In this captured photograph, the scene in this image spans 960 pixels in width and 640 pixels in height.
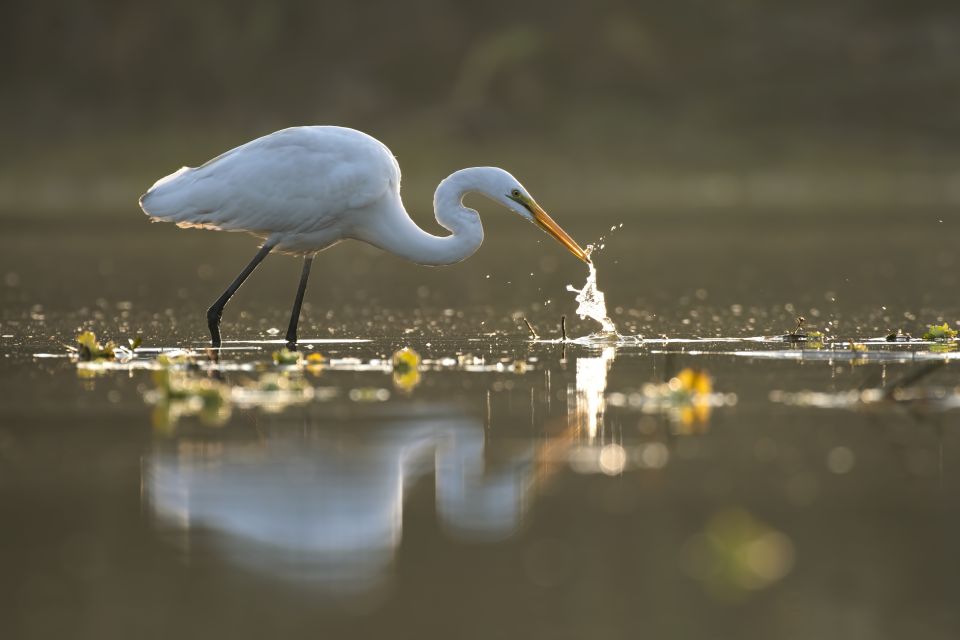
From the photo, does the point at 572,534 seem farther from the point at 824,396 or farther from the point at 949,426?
the point at 824,396

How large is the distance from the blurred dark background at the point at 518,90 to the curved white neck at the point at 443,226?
200 feet

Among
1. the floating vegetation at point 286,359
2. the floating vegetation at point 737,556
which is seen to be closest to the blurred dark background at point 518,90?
A: the floating vegetation at point 286,359

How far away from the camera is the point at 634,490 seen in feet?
27.0

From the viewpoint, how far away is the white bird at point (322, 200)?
14.6 m

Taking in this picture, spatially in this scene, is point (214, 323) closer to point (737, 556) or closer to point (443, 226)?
point (443, 226)

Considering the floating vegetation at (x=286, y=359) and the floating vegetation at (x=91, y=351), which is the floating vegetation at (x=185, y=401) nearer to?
the floating vegetation at (x=286, y=359)

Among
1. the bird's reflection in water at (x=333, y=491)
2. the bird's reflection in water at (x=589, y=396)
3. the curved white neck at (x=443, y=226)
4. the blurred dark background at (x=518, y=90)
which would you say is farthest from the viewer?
the blurred dark background at (x=518, y=90)

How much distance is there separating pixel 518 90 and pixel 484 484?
333 ft

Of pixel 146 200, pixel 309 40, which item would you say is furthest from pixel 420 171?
pixel 146 200

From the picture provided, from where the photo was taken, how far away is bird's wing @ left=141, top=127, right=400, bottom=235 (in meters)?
14.7

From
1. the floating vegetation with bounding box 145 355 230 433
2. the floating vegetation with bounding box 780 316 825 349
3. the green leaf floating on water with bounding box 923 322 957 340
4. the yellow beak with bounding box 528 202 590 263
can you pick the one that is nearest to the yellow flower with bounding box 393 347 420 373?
the floating vegetation with bounding box 145 355 230 433

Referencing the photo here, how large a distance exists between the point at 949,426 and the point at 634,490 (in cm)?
231

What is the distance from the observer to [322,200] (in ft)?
48.3

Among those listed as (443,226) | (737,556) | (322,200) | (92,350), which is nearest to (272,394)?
(92,350)
